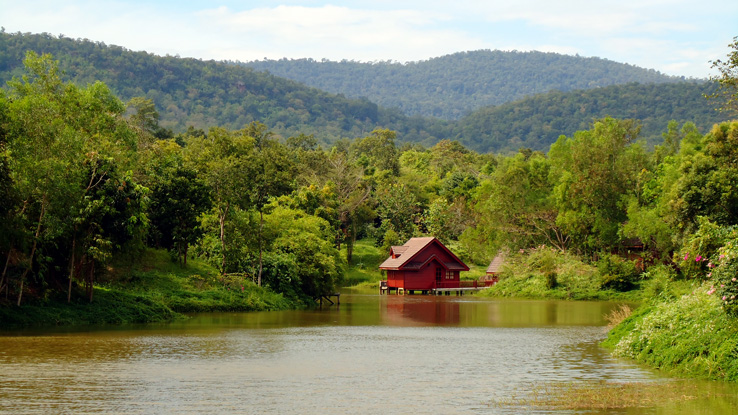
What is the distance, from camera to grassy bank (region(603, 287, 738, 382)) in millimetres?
20078

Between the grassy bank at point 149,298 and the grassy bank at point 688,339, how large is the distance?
2341 centimetres

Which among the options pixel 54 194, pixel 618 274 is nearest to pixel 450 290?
pixel 618 274

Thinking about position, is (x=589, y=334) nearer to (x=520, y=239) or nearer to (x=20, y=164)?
(x=20, y=164)

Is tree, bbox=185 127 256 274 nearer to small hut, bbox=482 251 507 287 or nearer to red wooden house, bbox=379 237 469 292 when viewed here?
red wooden house, bbox=379 237 469 292

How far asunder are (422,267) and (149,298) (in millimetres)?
37423

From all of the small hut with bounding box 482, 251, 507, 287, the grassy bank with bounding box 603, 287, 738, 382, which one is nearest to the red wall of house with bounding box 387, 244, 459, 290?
the small hut with bounding box 482, 251, 507, 287

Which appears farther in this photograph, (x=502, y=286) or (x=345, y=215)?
(x=345, y=215)

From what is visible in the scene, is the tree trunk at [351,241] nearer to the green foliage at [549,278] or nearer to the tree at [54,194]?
the green foliage at [549,278]

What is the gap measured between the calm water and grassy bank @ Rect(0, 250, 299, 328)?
2.53m

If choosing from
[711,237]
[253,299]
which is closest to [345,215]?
[253,299]

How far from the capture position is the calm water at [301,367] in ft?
56.6

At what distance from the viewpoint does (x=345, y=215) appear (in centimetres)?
9194

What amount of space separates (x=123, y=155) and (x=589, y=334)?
95.8 ft

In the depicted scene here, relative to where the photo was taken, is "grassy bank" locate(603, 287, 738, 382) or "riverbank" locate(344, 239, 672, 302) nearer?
"grassy bank" locate(603, 287, 738, 382)
